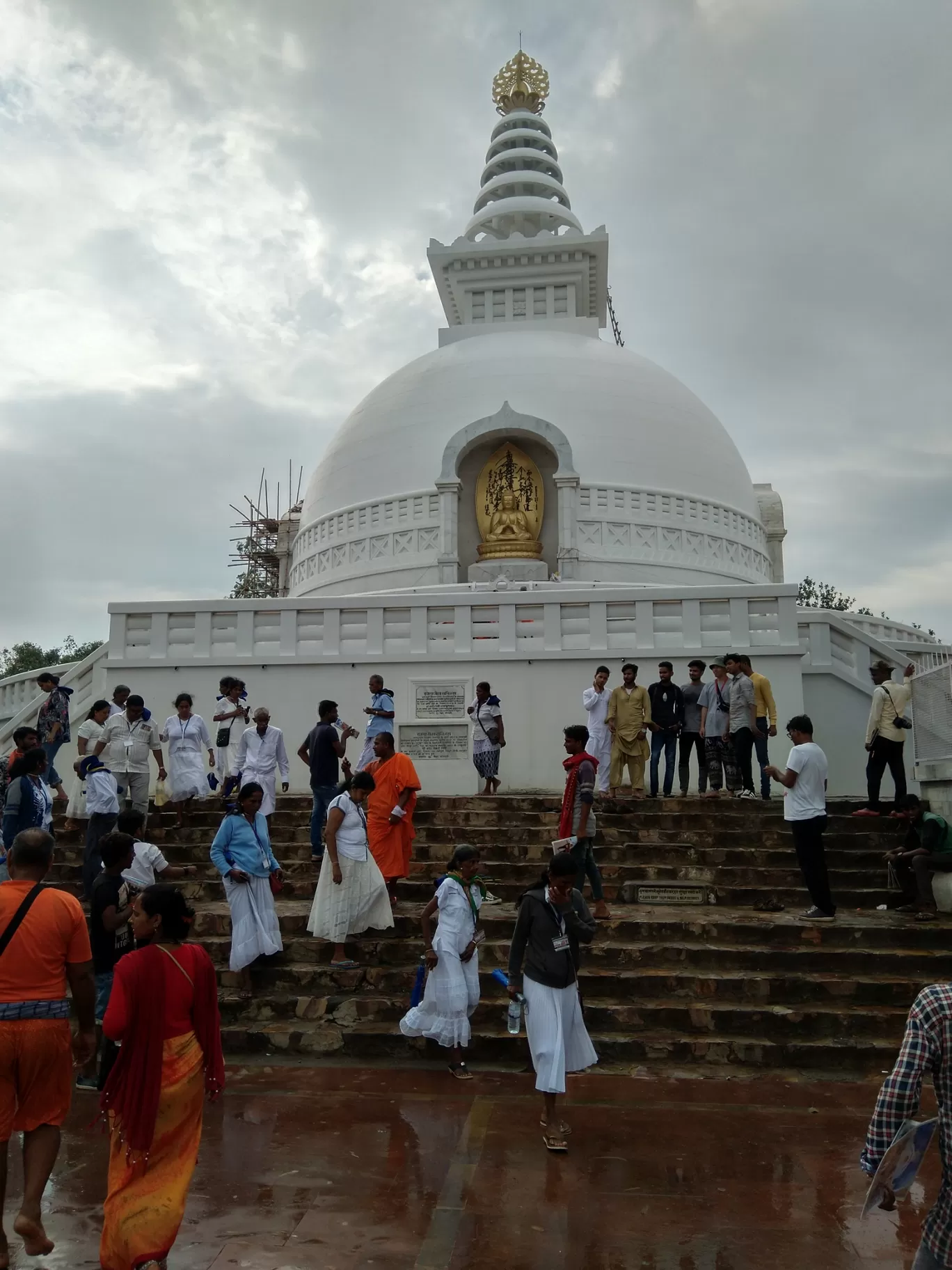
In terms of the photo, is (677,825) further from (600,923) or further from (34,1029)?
(34,1029)

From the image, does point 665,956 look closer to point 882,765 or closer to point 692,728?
point 882,765

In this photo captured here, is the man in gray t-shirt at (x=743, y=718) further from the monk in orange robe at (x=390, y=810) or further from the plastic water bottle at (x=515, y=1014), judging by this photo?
the plastic water bottle at (x=515, y=1014)

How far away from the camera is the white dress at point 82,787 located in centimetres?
979

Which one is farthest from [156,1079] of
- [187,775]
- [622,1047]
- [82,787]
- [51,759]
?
[82,787]

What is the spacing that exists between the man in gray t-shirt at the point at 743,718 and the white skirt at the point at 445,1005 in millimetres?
5377

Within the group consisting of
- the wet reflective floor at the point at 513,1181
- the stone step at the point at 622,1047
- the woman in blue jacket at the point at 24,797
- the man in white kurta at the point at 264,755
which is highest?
the man in white kurta at the point at 264,755

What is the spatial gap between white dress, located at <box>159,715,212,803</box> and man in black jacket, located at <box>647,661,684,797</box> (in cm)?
492

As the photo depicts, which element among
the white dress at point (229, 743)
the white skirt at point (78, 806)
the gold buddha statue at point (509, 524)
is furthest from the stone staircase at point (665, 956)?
the gold buddha statue at point (509, 524)

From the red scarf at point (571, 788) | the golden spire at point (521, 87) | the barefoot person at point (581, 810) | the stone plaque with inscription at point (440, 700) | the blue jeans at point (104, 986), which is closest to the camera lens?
the blue jeans at point (104, 986)

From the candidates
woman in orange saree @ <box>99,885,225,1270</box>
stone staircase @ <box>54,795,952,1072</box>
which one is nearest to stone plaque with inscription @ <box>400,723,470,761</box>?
stone staircase @ <box>54,795,952,1072</box>

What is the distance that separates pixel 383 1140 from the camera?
5.12 metres

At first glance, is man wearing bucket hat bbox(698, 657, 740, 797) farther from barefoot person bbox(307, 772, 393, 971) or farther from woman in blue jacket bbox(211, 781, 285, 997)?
woman in blue jacket bbox(211, 781, 285, 997)

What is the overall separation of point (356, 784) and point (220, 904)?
2.17 m

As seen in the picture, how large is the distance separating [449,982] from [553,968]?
1064mm
